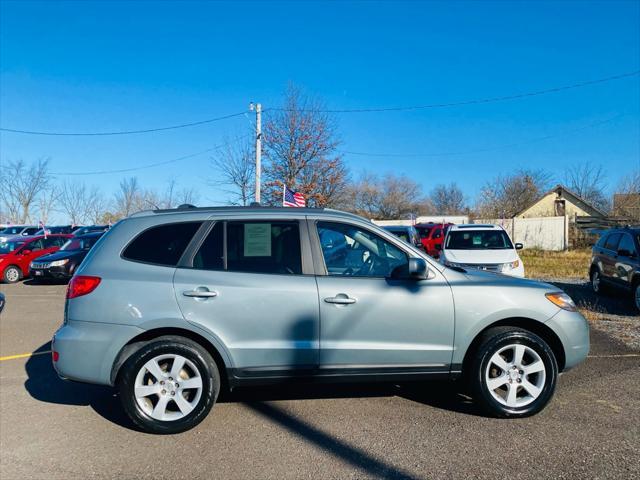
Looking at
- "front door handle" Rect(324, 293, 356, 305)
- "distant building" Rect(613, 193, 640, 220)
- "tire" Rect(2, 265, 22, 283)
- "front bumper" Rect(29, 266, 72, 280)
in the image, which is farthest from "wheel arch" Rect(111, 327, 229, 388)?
"distant building" Rect(613, 193, 640, 220)

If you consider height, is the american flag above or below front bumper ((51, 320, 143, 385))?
above

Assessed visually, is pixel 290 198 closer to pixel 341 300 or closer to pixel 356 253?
pixel 356 253

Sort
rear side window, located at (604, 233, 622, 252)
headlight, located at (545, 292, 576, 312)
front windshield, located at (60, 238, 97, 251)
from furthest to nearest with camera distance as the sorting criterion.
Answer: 1. front windshield, located at (60, 238, 97, 251)
2. rear side window, located at (604, 233, 622, 252)
3. headlight, located at (545, 292, 576, 312)

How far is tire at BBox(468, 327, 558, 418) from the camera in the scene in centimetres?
386

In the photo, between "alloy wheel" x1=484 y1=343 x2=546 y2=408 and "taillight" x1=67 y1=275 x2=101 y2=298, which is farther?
"alloy wheel" x1=484 y1=343 x2=546 y2=408

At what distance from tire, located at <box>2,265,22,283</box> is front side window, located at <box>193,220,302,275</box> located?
14.8 metres

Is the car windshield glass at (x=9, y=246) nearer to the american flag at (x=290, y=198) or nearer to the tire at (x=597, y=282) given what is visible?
the american flag at (x=290, y=198)

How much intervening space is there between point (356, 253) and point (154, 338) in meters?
1.92

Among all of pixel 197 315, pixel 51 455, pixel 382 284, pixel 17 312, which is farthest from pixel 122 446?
pixel 17 312

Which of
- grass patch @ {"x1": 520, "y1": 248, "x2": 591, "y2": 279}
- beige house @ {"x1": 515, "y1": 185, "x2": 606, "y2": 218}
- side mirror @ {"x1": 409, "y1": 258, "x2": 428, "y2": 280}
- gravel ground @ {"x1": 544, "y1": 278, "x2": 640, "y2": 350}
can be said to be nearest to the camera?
side mirror @ {"x1": 409, "y1": 258, "x2": 428, "y2": 280}

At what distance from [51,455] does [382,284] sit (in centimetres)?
295

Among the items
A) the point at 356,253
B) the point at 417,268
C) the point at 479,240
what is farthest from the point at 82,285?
the point at 479,240

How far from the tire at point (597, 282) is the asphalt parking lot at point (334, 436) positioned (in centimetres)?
606

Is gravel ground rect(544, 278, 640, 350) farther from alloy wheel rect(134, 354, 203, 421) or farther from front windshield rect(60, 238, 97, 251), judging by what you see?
front windshield rect(60, 238, 97, 251)
